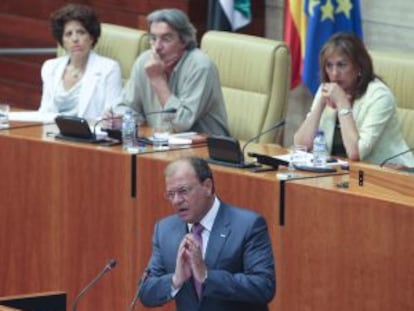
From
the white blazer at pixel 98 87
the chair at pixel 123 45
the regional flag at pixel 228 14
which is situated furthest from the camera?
the regional flag at pixel 228 14

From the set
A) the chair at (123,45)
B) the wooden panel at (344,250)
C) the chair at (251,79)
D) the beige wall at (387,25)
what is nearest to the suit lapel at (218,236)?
the wooden panel at (344,250)

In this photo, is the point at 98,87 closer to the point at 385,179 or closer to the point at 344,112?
the point at 344,112

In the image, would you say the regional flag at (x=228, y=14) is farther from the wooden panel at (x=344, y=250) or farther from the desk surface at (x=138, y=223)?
the wooden panel at (x=344, y=250)

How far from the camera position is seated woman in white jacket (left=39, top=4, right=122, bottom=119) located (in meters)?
7.95

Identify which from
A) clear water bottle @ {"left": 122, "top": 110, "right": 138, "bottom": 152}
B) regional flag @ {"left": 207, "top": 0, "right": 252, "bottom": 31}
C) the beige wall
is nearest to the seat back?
the beige wall

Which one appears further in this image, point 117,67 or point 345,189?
point 117,67

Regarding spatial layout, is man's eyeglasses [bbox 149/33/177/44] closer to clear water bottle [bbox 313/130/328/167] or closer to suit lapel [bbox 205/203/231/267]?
clear water bottle [bbox 313/130/328/167]

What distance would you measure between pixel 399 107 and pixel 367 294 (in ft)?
5.60

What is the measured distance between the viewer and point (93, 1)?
989 cm

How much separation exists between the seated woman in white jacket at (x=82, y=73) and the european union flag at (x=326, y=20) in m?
1.24

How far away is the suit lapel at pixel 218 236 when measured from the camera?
5.26 metres

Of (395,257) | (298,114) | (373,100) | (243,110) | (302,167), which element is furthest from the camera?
(298,114)

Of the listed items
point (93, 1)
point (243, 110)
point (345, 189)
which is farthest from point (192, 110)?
point (93, 1)

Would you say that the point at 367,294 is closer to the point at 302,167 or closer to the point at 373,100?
the point at 302,167
